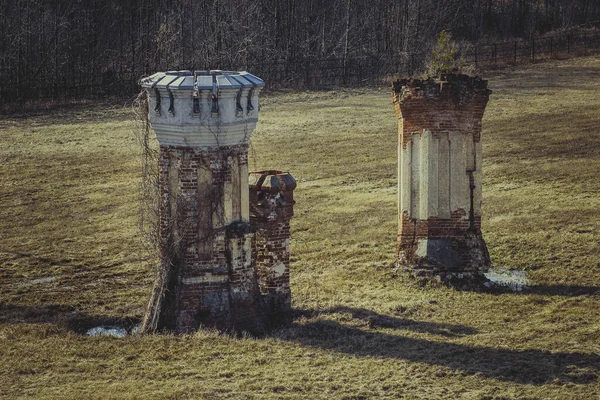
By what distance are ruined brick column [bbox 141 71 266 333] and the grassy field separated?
57 cm

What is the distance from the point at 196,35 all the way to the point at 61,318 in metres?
31.1

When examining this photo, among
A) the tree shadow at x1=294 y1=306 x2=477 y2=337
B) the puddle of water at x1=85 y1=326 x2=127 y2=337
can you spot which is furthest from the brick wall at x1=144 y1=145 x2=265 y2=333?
the tree shadow at x1=294 y1=306 x2=477 y2=337

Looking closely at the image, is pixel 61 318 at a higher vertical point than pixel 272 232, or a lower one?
lower

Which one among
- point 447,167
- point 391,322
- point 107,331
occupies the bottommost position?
point 107,331

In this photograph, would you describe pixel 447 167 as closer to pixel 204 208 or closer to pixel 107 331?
pixel 204 208

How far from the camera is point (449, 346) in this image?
12234 millimetres

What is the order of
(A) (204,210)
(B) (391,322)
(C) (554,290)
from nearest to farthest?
(A) (204,210), (B) (391,322), (C) (554,290)

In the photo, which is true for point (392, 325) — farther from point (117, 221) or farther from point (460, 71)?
point (117, 221)

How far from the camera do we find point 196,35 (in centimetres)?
4391

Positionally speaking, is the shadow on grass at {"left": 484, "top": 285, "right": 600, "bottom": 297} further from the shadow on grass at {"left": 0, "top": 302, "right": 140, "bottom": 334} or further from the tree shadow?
the shadow on grass at {"left": 0, "top": 302, "right": 140, "bottom": 334}

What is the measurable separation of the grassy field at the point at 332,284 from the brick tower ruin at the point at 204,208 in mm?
595

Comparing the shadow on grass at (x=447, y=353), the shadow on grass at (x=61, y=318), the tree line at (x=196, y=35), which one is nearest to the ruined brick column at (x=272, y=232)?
the shadow on grass at (x=447, y=353)

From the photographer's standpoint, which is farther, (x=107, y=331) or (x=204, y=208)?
(x=107, y=331)

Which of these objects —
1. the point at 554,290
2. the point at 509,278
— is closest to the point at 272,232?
the point at 509,278
